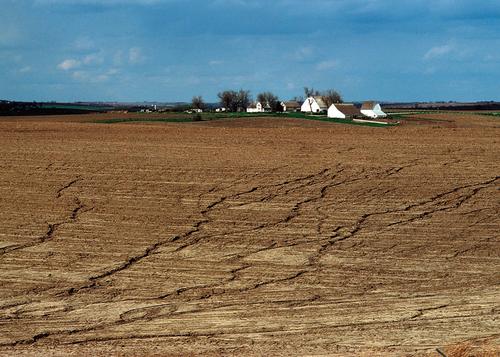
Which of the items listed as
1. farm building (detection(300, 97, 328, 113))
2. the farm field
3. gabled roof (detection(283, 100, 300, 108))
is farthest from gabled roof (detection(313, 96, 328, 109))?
the farm field

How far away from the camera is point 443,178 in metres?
22.3

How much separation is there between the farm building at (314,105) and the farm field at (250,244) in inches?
3147

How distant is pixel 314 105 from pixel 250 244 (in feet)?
305

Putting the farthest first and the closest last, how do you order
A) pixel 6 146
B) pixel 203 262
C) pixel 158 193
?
pixel 6 146 < pixel 158 193 < pixel 203 262

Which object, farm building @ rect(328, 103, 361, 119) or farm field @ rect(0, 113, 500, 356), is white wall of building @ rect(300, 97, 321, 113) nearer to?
farm building @ rect(328, 103, 361, 119)

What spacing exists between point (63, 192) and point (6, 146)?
16.9 ft

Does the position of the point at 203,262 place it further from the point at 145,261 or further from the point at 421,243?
the point at 421,243

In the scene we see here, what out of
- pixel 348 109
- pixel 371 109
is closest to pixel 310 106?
pixel 348 109

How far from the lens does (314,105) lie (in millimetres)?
110188

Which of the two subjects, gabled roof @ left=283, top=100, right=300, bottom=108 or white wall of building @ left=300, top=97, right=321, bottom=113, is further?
gabled roof @ left=283, top=100, right=300, bottom=108

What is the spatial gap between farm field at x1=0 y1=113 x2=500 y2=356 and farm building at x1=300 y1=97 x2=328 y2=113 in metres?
79.9

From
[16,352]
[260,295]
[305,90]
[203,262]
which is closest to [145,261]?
[203,262]

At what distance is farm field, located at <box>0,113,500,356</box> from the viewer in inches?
493

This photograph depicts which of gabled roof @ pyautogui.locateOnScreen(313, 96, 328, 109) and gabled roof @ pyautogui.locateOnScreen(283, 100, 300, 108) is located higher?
gabled roof @ pyautogui.locateOnScreen(313, 96, 328, 109)
